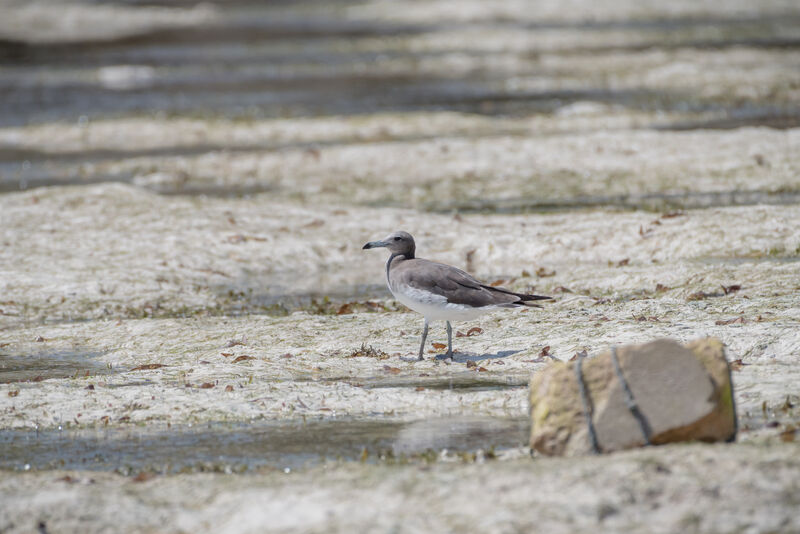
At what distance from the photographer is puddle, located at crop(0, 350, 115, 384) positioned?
15430mm

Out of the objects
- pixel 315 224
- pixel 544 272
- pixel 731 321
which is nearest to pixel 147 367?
pixel 731 321

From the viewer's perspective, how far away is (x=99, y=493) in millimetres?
10391

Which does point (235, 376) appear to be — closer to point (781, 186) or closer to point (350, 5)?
point (781, 186)

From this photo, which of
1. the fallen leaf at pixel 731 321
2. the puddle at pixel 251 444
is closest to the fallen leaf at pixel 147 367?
the puddle at pixel 251 444

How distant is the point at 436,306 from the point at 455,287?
390 mm

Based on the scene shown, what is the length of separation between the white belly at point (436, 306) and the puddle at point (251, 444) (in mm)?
2142

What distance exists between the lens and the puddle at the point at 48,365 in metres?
15.4

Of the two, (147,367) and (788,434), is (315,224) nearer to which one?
(147,367)

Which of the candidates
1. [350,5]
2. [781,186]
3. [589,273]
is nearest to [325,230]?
[589,273]

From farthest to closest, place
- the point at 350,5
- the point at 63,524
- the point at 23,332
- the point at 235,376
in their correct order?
the point at 350,5 < the point at 23,332 < the point at 235,376 < the point at 63,524

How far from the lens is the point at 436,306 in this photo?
14.3m

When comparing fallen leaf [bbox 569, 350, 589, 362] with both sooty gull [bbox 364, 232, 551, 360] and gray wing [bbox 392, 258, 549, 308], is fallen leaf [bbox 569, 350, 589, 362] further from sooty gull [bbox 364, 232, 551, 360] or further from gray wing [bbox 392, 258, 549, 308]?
gray wing [bbox 392, 258, 549, 308]

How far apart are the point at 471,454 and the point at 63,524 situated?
14.0ft

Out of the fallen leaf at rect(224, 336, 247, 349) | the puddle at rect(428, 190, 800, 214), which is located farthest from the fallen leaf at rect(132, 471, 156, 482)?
the puddle at rect(428, 190, 800, 214)
